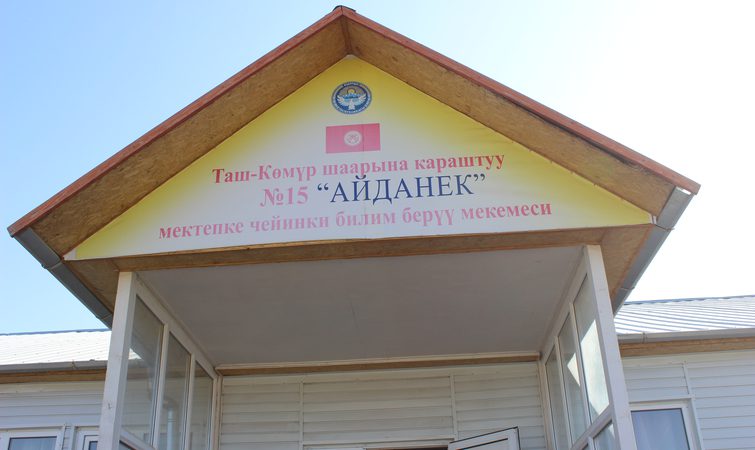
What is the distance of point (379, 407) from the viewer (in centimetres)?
902

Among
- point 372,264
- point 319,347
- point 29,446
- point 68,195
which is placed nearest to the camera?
point 68,195

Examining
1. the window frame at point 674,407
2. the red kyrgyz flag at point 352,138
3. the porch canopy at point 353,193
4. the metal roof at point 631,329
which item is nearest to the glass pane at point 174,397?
the porch canopy at point 353,193

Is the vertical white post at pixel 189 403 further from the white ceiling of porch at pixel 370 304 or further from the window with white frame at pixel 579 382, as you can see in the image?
the window with white frame at pixel 579 382

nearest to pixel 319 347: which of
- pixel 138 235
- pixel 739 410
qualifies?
pixel 138 235

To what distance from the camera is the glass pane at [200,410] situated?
26.6 ft

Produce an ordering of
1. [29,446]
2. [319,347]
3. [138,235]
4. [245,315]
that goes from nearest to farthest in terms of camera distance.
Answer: [138,235] → [245,315] → [319,347] → [29,446]

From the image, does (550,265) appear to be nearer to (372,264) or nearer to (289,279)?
(372,264)

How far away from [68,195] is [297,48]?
7.10ft

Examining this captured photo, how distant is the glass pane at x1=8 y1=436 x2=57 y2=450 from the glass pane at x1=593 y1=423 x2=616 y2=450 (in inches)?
249

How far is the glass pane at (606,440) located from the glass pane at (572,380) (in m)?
0.48

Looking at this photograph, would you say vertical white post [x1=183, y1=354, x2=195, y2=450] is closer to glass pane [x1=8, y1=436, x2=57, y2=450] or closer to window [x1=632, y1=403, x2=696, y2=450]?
glass pane [x1=8, y1=436, x2=57, y2=450]

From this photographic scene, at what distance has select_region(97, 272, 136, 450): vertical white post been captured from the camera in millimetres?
5957

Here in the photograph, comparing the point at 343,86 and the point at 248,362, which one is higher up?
the point at 343,86

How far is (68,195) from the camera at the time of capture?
20.2 ft
